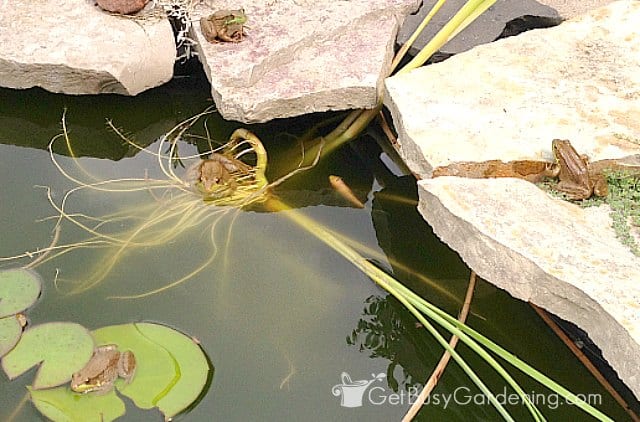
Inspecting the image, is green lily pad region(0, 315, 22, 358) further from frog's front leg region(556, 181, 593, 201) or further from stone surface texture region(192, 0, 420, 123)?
frog's front leg region(556, 181, 593, 201)

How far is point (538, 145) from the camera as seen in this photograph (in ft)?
8.21

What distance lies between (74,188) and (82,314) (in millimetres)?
628

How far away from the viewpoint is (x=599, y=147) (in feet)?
8.17

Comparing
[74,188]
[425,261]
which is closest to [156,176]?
[74,188]

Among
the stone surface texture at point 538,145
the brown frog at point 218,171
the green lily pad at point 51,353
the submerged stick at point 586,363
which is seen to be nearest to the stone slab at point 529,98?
the stone surface texture at point 538,145

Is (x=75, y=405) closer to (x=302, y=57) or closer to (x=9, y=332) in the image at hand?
(x=9, y=332)

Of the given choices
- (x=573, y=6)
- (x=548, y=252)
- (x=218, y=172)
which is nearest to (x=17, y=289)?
(x=218, y=172)

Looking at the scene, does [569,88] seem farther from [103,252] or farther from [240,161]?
[103,252]

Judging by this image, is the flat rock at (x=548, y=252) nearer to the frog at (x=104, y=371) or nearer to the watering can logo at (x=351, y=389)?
the watering can logo at (x=351, y=389)

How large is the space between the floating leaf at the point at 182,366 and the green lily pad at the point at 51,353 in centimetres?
19

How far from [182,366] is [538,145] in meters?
1.37

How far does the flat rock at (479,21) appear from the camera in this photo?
122 inches

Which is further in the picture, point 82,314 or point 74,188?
point 74,188

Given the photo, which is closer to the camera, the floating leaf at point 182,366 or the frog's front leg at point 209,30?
the floating leaf at point 182,366
